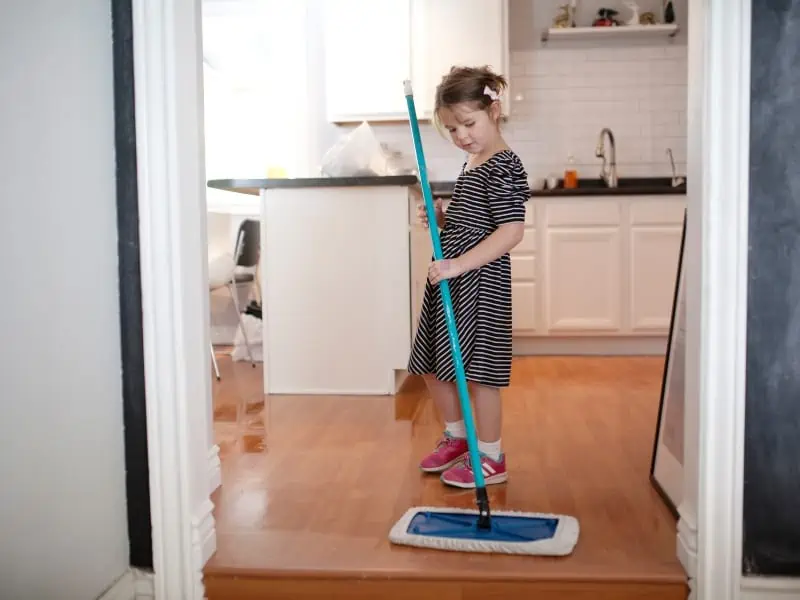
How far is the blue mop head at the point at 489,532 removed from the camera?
148 centimetres

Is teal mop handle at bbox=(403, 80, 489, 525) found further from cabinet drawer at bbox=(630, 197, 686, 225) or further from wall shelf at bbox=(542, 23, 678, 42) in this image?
wall shelf at bbox=(542, 23, 678, 42)

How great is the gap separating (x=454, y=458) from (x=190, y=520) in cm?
81

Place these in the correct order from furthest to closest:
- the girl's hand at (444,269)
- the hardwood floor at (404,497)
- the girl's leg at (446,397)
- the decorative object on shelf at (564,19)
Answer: the decorative object on shelf at (564,19), the girl's leg at (446,397), the girl's hand at (444,269), the hardwood floor at (404,497)

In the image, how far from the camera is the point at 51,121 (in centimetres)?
120

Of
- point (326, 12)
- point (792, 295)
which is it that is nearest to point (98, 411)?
point (792, 295)

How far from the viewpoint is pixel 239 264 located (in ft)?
13.1

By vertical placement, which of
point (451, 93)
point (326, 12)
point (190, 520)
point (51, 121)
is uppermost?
point (326, 12)

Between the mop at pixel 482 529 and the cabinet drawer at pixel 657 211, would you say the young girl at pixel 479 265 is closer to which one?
the mop at pixel 482 529

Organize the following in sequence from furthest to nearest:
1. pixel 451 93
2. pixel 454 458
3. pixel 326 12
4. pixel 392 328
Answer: pixel 326 12
pixel 392 328
pixel 454 458
pixel 451 93

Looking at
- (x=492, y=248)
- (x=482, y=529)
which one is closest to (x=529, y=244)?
(x=492, y=248)

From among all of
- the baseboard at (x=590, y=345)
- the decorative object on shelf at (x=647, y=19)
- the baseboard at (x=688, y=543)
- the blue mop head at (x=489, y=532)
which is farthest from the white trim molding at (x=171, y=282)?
the decorative object on shelf at (x=647, y=19)

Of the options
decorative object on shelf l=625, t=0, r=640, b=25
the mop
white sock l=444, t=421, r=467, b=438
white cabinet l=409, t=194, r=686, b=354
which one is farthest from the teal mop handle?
decorative object on shelf l=625, t=0, r=640, b=25

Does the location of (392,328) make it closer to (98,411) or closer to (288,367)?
(288,367)

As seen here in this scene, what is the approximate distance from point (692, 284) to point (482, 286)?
0.62 meters
